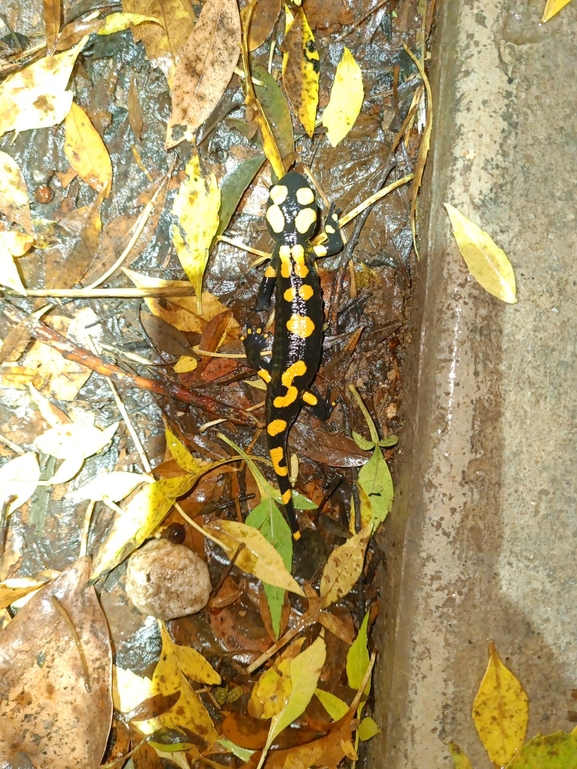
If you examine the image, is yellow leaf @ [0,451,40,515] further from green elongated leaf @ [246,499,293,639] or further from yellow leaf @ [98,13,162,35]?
yellow leaf @ [98,13,162,35]

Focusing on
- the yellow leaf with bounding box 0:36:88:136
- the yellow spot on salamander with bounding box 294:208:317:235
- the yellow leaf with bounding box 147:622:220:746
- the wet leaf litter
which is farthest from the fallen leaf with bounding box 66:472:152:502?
the yellow leaf with bounding box 0:36:88:136

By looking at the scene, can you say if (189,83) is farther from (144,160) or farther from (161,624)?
(161,624)

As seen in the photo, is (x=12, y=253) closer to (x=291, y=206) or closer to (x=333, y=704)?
(x=291, y=206)

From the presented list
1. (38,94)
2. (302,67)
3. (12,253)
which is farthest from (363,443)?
(38,94)

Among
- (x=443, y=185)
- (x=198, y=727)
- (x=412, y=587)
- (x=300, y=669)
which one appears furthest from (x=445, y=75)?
(x=198, y=727)

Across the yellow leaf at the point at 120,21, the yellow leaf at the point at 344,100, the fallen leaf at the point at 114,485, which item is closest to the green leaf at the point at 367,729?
the fallen leaf at the point at 114,485

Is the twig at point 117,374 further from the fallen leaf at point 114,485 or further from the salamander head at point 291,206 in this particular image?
the salamander head at point 291,206
